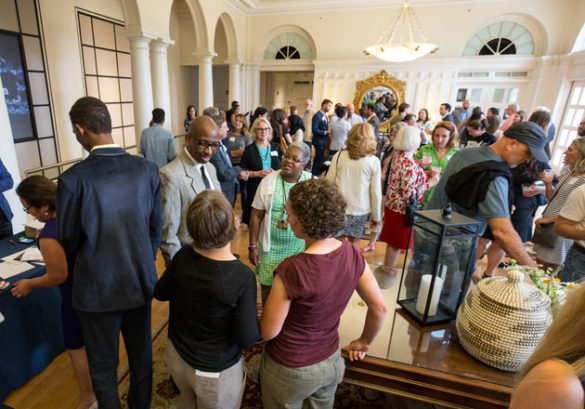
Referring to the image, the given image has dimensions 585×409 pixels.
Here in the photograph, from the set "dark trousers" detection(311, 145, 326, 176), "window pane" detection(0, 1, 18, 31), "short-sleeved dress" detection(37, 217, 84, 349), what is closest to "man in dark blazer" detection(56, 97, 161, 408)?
"short-sleeved dress" detection(37, 217, 84, 349)

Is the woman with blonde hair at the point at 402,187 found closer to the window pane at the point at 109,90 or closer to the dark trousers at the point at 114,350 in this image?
the dark trousers at the point at 114,350

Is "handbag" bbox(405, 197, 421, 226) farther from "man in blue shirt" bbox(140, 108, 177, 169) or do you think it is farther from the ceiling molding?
the ceiling molding

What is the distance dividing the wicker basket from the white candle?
195 mm

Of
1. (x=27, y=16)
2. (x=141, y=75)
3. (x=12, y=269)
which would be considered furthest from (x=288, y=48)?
(x=12, y=269)

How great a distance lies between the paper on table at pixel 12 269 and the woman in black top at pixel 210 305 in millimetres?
1307

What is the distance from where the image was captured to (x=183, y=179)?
1919 millimetres

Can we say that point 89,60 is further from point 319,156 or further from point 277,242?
point 277,242

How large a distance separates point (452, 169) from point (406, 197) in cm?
75

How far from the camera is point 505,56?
9297mm

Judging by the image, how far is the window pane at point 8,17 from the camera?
540cm

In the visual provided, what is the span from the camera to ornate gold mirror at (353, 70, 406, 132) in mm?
10375

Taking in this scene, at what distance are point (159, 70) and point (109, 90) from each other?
96.3 inches

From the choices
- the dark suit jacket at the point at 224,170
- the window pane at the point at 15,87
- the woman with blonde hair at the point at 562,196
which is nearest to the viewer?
the woman with blonde hair at the point at 562,196

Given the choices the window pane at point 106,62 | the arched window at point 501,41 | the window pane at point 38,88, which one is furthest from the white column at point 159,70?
the arched window at point 501,41
